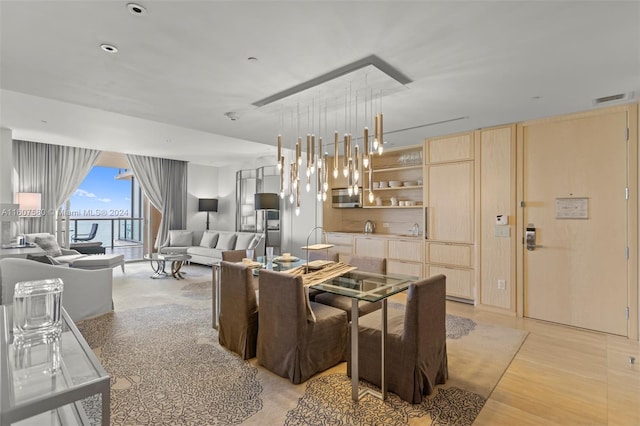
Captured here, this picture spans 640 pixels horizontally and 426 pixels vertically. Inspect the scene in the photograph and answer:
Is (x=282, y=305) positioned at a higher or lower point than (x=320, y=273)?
lower

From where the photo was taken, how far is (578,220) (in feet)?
12.6

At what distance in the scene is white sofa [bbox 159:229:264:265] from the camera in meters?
7.31

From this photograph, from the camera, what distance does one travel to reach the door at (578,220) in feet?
11.8

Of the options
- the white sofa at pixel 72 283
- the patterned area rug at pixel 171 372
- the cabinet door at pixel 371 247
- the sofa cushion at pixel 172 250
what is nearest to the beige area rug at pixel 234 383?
the patterned area rug at pixel 171 372

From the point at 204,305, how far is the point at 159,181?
16.3 feet

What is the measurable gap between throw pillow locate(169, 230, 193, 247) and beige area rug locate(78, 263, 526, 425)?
4152mm

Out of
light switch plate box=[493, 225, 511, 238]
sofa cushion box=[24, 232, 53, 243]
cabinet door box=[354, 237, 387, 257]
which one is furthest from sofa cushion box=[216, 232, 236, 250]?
A: light switch plate box=[493, 225, 511, 238]

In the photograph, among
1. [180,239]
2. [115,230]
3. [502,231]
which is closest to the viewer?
[502,231]

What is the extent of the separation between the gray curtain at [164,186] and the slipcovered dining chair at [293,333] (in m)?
6.38

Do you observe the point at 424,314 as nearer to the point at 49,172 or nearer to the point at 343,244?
the point at 343,244

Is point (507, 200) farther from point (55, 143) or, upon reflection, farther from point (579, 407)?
point (55, 143)

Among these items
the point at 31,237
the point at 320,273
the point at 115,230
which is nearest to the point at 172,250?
the point at 115,230

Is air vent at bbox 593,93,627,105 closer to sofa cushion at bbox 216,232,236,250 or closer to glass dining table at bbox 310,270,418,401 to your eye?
glass dining table at bbox 310,270,418,401

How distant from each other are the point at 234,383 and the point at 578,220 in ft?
13.4
